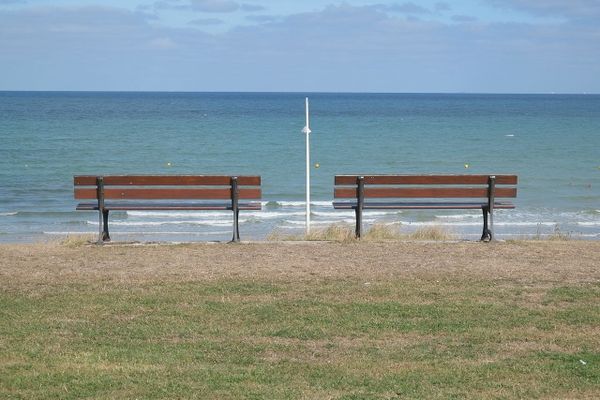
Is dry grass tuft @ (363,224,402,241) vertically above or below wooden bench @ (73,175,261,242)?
below

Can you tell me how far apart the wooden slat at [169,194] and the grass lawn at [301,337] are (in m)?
2.98

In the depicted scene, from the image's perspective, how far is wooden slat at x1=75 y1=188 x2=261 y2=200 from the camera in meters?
12.6

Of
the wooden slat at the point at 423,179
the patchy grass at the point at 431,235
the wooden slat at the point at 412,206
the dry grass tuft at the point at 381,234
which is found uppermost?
the wooden slat at the point at 423,179

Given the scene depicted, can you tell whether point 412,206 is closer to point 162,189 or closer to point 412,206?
point 412,206

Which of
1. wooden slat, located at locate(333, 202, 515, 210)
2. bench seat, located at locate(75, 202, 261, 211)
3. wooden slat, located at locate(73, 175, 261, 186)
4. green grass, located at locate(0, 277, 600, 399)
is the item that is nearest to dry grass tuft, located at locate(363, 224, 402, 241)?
wooden slat, located at locate(333, 202, 515, 210)

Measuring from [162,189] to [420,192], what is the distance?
135 inches

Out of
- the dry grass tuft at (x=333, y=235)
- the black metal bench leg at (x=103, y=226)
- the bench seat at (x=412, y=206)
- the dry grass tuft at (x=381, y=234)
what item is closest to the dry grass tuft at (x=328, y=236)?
the dry grass tuft at (x=333, y=235)

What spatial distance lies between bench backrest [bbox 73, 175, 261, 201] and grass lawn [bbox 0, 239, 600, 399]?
2.98m

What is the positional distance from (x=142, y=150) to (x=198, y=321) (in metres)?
38.8

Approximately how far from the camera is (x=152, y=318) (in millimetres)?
7996

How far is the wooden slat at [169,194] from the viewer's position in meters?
12.6

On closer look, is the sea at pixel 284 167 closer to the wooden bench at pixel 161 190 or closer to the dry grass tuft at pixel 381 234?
the dry grass tuft at pixel 381 234

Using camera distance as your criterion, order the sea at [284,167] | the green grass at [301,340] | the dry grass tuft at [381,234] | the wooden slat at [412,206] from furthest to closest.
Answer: the sea at [284,167]
the dry grass tuft at [381,234]
the wooden slat at [412,206]
the green grass at [301,340]

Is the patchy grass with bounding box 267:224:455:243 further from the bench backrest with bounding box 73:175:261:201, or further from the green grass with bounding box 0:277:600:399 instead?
the green grass with bounding box 0:277:600:399
